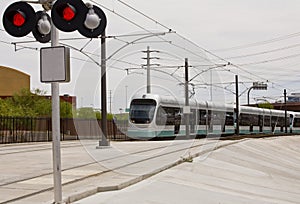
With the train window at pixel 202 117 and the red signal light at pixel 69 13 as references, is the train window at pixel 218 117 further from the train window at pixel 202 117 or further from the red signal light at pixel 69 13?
the red signal light at pixel 69 13

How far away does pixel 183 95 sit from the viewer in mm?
42250

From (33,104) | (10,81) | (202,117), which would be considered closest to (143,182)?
(202,117)

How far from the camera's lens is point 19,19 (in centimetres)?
875

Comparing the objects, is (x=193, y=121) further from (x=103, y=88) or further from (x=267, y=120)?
(x=267, y=120)

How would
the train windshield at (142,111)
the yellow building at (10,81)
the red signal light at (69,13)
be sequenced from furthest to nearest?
1. the yellow building at (10,81)
2. the train windshield at (142,111)
3. the red signal light at (69,13)

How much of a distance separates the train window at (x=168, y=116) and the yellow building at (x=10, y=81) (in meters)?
36.8

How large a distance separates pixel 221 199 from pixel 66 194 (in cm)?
387

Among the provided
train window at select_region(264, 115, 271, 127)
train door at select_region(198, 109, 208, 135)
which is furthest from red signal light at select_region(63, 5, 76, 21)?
train window at select_region(264, 115, 271, 127)

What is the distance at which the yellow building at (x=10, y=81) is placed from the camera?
232 ft

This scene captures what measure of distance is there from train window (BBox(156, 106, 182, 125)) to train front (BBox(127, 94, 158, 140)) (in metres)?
0.58

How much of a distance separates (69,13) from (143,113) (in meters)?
27.0

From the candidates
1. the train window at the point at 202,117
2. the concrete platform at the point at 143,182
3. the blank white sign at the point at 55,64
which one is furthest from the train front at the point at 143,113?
the blank white sign at the point at 55,64

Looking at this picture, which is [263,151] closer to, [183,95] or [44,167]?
[183,95]

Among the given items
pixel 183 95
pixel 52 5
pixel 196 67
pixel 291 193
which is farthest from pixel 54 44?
pixel 196 67
